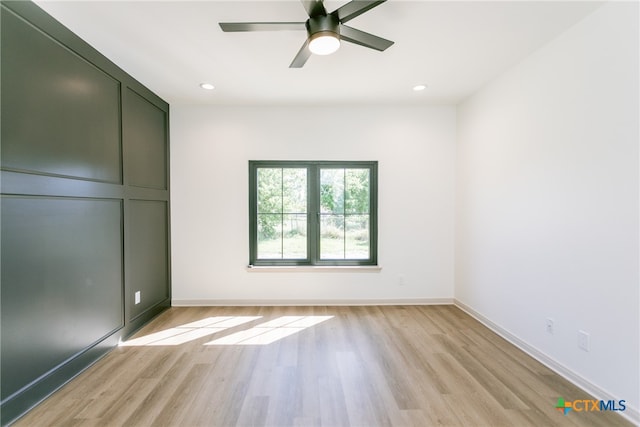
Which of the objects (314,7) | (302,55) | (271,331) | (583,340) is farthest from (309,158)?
(583,340)

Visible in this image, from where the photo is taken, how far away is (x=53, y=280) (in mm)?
1808

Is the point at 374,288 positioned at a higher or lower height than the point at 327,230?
lower

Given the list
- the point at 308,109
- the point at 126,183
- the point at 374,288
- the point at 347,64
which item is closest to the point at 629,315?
the point at 374,288

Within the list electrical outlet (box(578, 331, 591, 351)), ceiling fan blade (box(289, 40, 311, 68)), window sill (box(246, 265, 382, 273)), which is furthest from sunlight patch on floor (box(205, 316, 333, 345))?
ceiling fan blade (box(289, 40, 311, 68))

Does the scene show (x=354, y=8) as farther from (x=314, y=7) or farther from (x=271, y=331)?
(x=271, y=331)

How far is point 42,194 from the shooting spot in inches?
67.5

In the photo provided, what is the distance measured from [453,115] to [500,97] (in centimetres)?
82

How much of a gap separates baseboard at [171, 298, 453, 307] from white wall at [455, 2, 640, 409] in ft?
2.46

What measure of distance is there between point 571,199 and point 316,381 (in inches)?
88.7

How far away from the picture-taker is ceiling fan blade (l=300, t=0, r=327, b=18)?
Result: 1.49 metres

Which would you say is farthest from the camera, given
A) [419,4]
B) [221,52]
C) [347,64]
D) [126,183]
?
[126,183]

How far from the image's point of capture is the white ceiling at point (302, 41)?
1723 millimetres

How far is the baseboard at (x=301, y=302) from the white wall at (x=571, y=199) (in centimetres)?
75

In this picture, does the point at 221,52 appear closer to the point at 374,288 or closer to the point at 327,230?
the point at 327,230
